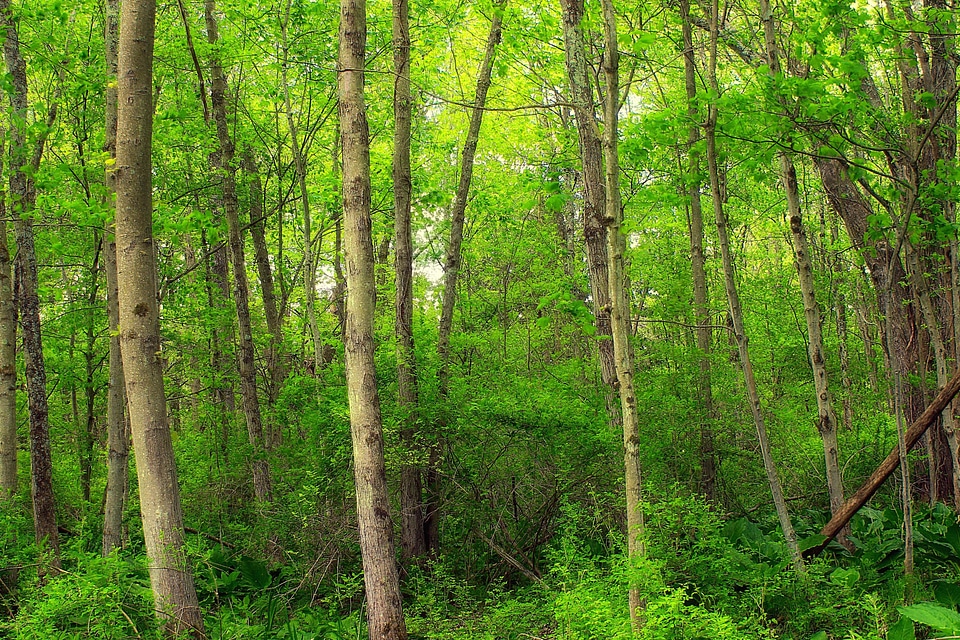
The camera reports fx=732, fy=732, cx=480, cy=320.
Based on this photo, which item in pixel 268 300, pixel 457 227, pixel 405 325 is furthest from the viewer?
pixel 268 300

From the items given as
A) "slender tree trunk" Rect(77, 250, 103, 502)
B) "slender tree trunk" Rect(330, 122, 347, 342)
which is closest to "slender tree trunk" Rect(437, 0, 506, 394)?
"slender tree trunk" Rect(330, 122, 347, 342)

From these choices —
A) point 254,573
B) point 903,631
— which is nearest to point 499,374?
point 254,573

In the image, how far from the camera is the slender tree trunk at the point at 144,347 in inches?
182

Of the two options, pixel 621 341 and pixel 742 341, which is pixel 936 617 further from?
pixel 621 341

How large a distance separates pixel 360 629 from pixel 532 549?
1997 millimetres

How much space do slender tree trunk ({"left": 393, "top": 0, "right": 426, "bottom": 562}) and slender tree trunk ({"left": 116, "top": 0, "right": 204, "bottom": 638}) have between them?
2.27m

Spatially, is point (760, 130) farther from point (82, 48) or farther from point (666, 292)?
point (82, 48)

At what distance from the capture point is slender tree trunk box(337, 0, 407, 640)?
5000 millimetres

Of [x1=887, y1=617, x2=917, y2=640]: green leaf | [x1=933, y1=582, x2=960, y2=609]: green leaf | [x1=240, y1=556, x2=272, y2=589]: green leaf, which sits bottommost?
[x1=240, y1=556, x2=272, y2=589]: green leaf

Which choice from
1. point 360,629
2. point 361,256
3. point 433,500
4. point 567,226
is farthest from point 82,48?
point 567,226

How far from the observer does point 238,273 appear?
29.0 feet

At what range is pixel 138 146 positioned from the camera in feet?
15.7

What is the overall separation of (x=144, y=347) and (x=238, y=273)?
4336 millimetres

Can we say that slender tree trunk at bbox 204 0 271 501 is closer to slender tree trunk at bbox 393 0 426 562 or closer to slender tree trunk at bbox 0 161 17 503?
slender tree trunk at bbox 393 0 426 562
